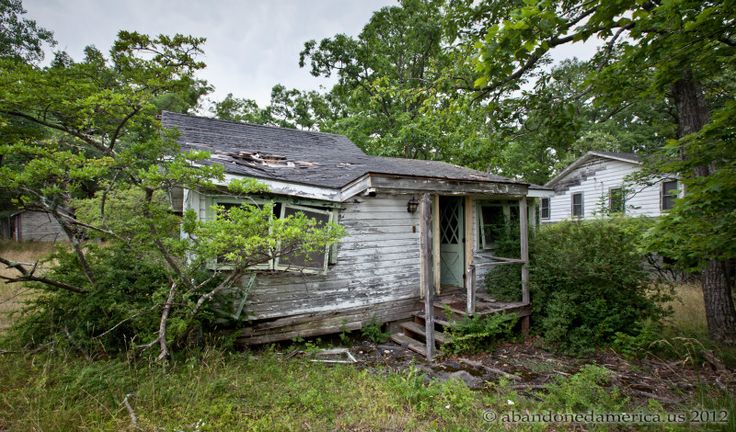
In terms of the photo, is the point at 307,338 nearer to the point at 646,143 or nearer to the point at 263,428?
the point at 263,428

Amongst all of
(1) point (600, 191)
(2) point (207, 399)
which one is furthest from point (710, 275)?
(1) point (600, 191)

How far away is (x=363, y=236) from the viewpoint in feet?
20.7

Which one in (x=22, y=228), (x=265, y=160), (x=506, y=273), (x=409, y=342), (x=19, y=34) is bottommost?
(x=409, y=342)

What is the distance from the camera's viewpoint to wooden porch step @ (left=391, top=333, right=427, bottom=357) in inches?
225

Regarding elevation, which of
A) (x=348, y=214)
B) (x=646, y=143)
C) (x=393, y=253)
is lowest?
(x=393, y=253)

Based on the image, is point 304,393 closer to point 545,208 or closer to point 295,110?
point 545,208

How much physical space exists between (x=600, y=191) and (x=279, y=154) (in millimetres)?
14990

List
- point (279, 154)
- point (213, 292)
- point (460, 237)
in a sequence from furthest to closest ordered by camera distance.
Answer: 1. point (460, 237)
2. point (279, 154)
3. point (213, 292)

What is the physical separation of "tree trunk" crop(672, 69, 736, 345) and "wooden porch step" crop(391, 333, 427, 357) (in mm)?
4633

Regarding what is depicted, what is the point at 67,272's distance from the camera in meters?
4.44

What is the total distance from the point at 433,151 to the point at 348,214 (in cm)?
1209

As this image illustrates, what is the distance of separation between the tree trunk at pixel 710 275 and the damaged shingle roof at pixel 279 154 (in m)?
2.81

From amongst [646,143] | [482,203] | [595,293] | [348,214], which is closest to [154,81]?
[348,214]
